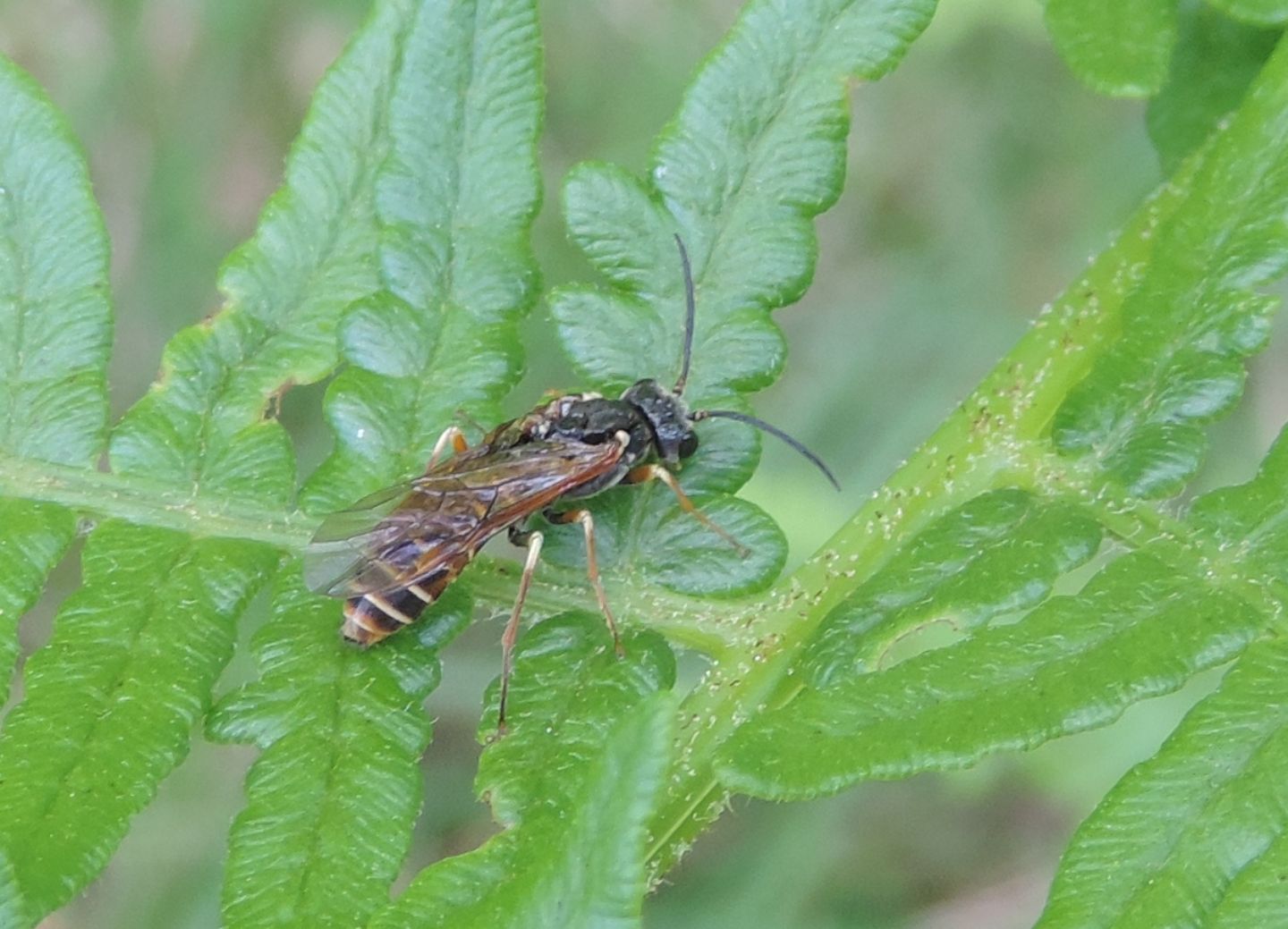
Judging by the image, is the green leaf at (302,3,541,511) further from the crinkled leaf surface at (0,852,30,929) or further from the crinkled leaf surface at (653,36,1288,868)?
the crinkled leaf surface at (0,852,30,929)

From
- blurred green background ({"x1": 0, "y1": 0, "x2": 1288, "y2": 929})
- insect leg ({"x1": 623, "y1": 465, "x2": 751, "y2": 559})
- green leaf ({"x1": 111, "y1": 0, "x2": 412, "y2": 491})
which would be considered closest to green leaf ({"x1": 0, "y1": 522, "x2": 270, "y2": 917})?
green leaf ({"x1": 111, "y1": 0, "x2": 412, "y2": 491})

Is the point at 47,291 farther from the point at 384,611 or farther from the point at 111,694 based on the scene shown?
the point at 384,611

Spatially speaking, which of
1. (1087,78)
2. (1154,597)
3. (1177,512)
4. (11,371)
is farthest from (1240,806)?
(11,371)

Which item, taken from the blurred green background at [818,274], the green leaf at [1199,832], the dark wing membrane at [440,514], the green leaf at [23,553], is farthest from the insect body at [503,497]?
the blurred green background at [818,274]

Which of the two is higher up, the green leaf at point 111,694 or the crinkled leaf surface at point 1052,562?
the crinkled leaf surface at point 1052,562

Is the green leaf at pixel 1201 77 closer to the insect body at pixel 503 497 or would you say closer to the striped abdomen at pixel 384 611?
the insect body at pixel 503 497

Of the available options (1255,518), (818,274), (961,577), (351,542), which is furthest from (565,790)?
(818,274)

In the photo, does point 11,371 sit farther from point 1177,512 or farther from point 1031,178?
point 1031,178
